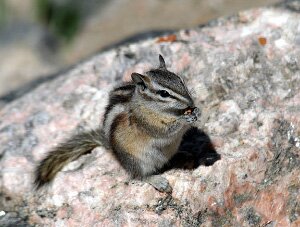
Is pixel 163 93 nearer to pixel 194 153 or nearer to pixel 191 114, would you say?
pixel 191 114

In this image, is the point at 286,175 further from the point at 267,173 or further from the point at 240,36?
the point at 240,36

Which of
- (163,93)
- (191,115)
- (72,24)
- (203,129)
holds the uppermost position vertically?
(163,93)

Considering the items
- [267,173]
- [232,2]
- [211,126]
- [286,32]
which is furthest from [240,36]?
[232,2]

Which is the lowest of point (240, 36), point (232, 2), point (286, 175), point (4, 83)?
point (4, 83)

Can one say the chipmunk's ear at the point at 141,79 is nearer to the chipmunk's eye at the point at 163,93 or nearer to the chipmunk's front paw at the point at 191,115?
the chipmunk's eye at the point at 163,93

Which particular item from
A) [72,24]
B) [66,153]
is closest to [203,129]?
[66,153]

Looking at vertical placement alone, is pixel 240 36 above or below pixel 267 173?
above

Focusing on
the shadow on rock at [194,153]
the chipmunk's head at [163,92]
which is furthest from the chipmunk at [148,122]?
the shadow on rock at [194,153]
